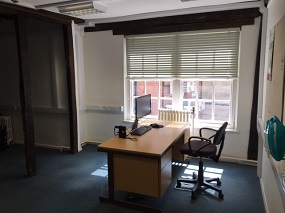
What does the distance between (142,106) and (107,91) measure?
5.43 feet

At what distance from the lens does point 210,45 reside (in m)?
4.16

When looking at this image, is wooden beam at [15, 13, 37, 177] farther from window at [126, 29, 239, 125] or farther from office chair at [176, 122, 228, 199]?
office chair at [176, 122, 228, 199]

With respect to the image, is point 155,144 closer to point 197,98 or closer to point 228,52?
point 197,98

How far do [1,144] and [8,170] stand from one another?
118cm

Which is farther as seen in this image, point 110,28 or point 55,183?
point 110,28

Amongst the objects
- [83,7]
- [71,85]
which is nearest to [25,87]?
[71,85]

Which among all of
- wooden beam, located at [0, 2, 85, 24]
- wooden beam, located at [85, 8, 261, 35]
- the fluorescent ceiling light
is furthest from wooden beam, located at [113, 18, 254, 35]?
the fluorescent ceiling light

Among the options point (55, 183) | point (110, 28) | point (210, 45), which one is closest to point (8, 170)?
point (55, 183)

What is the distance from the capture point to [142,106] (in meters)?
3.62

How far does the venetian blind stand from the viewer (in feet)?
13.4

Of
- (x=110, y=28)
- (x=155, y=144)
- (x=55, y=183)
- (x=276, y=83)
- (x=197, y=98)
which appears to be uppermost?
(x=110, y=28)

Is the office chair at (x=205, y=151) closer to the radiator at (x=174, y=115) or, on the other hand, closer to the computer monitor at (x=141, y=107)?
the computer monitor at (x=141, y=107)

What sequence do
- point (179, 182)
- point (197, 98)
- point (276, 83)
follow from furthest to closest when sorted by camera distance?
1. point (197, 98)
2. point (179, 182)
3. point (276, 83)

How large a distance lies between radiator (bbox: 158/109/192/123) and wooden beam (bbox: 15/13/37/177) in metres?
2.22
